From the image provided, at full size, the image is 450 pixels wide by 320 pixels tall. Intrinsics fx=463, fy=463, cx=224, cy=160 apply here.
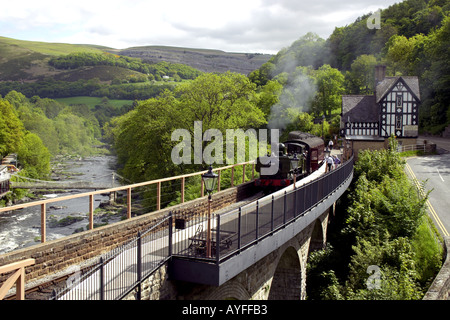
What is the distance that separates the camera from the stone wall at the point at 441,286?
46.8 feet

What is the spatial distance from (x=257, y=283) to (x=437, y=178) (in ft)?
79.3

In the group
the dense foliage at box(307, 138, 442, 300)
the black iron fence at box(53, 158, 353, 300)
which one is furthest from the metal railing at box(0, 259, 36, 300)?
the dense foliage at box(307, 138, 442, 300)

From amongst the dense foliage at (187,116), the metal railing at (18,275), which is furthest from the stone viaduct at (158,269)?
the dense foliage at (187,116)

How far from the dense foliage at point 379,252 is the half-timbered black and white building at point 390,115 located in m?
22.3

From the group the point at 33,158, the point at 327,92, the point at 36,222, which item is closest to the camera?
the point at 36,222

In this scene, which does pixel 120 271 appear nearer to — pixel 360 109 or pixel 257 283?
pixel 257 283

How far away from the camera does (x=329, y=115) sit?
69.1m

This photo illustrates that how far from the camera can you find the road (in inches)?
896

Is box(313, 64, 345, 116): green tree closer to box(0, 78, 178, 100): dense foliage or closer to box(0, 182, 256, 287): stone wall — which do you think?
box(0, 182, 256, 287): stone wall

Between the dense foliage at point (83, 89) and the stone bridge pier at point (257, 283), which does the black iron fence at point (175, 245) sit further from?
the dense foliage at point (83, 89)

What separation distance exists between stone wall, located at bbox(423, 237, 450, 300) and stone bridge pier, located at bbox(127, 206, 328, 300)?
4199 mm

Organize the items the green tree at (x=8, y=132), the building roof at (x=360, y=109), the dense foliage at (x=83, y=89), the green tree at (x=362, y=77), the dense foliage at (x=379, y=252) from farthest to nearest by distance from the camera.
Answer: the dense foliage at (x=83, y=89), the green tree at (x=362, y=77), the green tree at (x=8, y=132), the building roof at (x=360, y=109), the dense foliage at (x=379, y=252)

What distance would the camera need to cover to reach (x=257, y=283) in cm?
1146

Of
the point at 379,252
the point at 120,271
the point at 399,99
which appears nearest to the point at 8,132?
the point at 399,99
